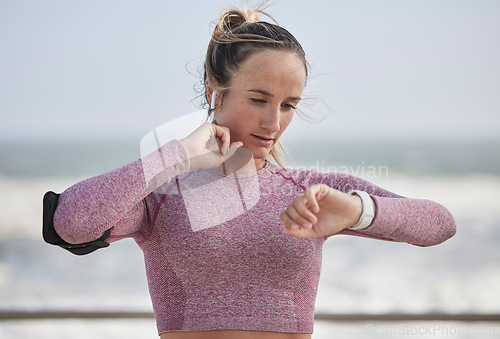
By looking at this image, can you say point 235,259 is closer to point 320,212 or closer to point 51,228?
point 320,212

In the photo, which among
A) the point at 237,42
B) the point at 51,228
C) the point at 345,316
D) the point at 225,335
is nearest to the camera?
the point at 51,228

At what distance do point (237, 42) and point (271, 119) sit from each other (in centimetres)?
22

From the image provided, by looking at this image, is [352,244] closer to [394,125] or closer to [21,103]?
[394,125]

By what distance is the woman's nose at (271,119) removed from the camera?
121 centimetres

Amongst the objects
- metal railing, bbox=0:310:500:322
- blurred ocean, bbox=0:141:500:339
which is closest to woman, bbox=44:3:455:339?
metal railing, bbox=0:310:500:322

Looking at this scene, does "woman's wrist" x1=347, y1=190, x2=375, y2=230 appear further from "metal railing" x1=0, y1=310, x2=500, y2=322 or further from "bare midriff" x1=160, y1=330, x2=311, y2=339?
"metal railing" x1=0, y1=310, x2=500, y2=322

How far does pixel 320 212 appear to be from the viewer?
104 cm

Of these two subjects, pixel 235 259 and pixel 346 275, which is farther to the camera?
pixel 346 275

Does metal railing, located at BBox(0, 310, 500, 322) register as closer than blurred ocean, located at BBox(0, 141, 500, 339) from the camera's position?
Yes

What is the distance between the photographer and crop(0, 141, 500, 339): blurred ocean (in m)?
2.91

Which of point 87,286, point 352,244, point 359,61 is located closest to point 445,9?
point 359,61

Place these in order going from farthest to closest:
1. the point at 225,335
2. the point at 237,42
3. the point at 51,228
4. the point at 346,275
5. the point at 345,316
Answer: the point at 346,275 < the point at 345,316 < the point at 237,42 < the point at 225,335 < the point at 51,228

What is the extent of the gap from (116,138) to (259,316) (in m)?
9.29

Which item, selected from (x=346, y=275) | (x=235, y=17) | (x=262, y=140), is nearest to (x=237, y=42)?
(x=235, y=17)
